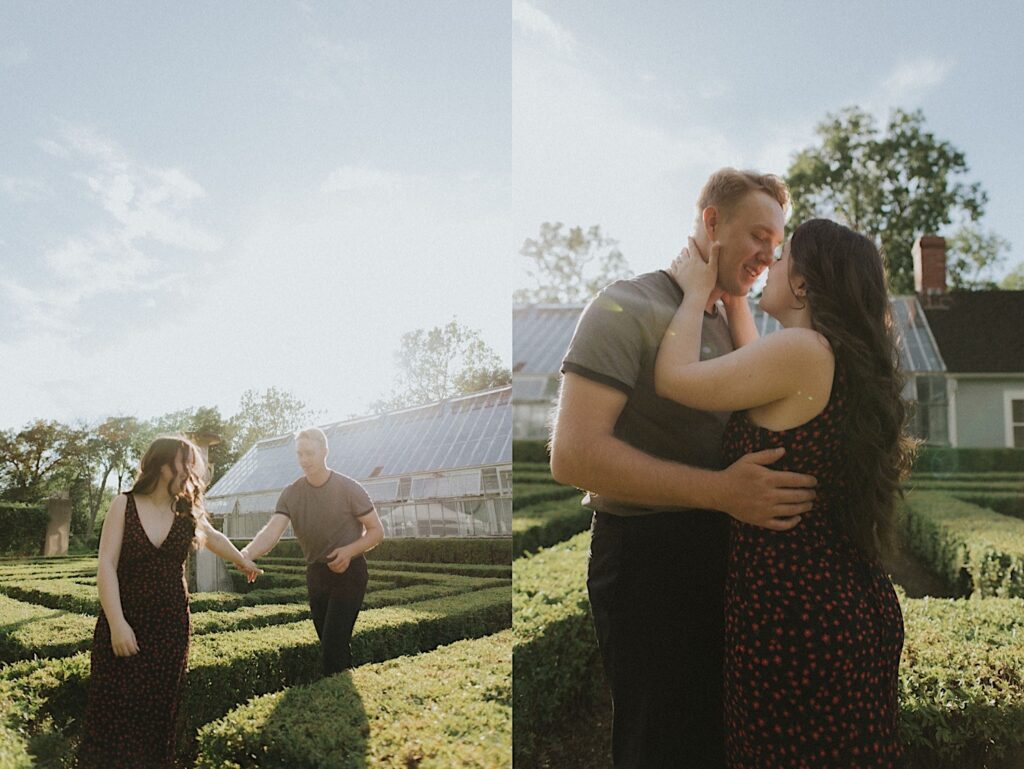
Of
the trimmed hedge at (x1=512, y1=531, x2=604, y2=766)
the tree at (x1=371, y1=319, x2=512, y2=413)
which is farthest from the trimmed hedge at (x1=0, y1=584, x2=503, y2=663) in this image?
the trimmed hedge at (x1=512, y1=531, x2=604, y2=766)

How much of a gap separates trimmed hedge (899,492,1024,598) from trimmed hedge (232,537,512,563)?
12.6ft

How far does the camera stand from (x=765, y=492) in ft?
6.02

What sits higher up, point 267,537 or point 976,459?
point 267,537

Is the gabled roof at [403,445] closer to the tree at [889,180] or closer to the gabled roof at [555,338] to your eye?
the gabled roof at [555,338]

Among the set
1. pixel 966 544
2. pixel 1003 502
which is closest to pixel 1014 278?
pixel 1003 502

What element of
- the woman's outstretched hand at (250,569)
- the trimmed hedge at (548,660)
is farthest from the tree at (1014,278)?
the woman's outstretched hand at (250,569)

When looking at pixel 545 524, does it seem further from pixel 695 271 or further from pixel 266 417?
pixel 695 271

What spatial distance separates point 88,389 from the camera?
10.0 ft

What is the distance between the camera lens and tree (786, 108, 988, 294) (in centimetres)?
1991

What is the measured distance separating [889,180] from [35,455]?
71.5 ft

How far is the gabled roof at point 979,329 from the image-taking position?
48.3 feet

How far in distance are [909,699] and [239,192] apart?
12.5 ft

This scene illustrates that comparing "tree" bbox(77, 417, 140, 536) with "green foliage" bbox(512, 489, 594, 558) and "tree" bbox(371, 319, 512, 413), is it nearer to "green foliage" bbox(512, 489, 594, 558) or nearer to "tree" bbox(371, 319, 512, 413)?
"tree" bbox(371, 319, 512, 413)

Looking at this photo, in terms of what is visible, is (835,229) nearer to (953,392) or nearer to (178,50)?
(178,50)
